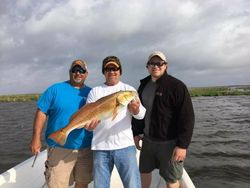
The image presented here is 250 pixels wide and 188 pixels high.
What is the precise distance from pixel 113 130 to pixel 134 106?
0.46m

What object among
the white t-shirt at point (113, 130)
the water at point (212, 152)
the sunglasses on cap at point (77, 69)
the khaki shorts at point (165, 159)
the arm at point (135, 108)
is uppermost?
the sunglasses on cap at point (77, 69)

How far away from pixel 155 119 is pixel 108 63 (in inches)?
45.6

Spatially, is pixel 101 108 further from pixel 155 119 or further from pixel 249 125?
pixel 249 125

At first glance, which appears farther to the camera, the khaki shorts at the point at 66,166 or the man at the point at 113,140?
the khaki shorts at the point at 66,166

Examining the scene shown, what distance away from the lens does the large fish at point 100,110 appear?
12.9 feet

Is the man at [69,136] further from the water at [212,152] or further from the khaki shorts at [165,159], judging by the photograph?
the water at [212,152]

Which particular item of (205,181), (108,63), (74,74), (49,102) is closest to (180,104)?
(108,63)

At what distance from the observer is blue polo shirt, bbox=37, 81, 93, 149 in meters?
4.51

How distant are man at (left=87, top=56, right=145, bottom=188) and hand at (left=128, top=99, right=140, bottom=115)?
0.16 feet

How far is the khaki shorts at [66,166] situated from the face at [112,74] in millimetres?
1111

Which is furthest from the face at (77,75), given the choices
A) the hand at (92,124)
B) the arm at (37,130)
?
the hand at (92,124)

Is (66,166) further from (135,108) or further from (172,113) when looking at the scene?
(172,113)

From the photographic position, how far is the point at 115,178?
7102mm

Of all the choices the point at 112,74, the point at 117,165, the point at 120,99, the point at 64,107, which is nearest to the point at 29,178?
the point at 64,107
